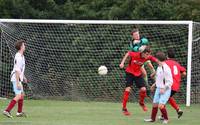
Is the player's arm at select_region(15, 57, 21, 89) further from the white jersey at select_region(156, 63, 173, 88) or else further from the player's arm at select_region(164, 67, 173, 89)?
the player's arm at select_region(164, 67, 173, 89)

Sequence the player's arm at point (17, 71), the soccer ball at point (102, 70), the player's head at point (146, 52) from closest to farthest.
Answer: the player's arm at point (17, 71), the player's head at point (146, 52), the soccer ball at point (102, 70)

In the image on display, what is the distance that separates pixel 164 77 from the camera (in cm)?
1331

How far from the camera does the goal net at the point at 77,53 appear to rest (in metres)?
20.5

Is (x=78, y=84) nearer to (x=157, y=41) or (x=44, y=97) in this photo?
(x=44, y=97)

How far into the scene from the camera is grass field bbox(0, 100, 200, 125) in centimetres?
1314

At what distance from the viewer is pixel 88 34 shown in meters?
21.2

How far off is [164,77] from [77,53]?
8069 mm

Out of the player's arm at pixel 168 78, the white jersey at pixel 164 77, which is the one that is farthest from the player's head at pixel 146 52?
the player's arm at pixel 168 78

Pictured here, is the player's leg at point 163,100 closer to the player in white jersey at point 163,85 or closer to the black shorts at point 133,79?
the player in white jersey at point 163,85

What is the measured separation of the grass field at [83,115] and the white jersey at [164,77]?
86cm

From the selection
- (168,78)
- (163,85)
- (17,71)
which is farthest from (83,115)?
(168,78)

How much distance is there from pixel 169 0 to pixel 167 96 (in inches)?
409

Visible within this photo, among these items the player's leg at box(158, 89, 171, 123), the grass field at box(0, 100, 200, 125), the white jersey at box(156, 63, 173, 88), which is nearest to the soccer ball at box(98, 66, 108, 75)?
the grass field at box(0, 100, 200, 125)

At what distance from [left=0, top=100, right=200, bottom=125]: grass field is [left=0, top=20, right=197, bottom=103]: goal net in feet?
4.84
